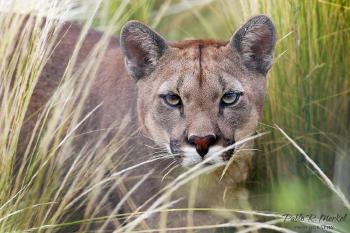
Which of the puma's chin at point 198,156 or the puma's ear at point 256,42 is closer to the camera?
the puma's chin at point 198,156

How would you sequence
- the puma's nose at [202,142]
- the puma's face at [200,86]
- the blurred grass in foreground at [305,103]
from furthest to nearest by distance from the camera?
the blurred grass in foreground at [305,103], the puma's face at [200,86], the puma's nose at [202,142]

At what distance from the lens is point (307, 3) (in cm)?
471

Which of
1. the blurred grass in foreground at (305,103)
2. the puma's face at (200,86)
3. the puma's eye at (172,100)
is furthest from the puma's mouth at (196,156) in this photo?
the blurred grass in foreground at (305,103)

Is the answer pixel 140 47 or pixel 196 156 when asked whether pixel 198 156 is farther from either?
pixel 140 47

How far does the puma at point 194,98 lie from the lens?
12.6 ft

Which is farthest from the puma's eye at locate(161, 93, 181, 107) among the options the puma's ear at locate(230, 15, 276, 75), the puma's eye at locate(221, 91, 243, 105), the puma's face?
the puma's ear at locate(230, 15, 276, 75)

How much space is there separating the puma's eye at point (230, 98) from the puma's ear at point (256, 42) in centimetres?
24

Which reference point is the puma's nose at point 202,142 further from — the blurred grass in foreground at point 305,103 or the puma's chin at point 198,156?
the blurred grass in foreground at point 305,103

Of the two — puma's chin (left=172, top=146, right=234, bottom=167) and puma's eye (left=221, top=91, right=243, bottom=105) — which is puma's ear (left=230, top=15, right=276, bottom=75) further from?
puma's chin (left=172, top=146, right=234, bottom=167)

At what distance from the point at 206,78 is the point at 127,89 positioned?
67cm

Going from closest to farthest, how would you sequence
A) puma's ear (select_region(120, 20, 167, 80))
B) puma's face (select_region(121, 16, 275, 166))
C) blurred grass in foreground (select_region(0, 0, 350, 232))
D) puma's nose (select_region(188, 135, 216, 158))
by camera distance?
puma's nose (select_region(188, 135, 216, 158)), puma's face (select_region(121, 16, 275, 166)), puma's ear (select_region(120, 20, 167, 80)), blurred grass in foreground (select_region(0, 0, 350, 232))

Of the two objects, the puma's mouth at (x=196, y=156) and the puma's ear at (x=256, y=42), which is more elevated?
the puma's ear at (x=256, y=42)

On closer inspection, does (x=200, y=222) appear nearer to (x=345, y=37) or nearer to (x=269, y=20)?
(x=269, y=20)

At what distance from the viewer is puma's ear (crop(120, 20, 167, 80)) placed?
412 cm
